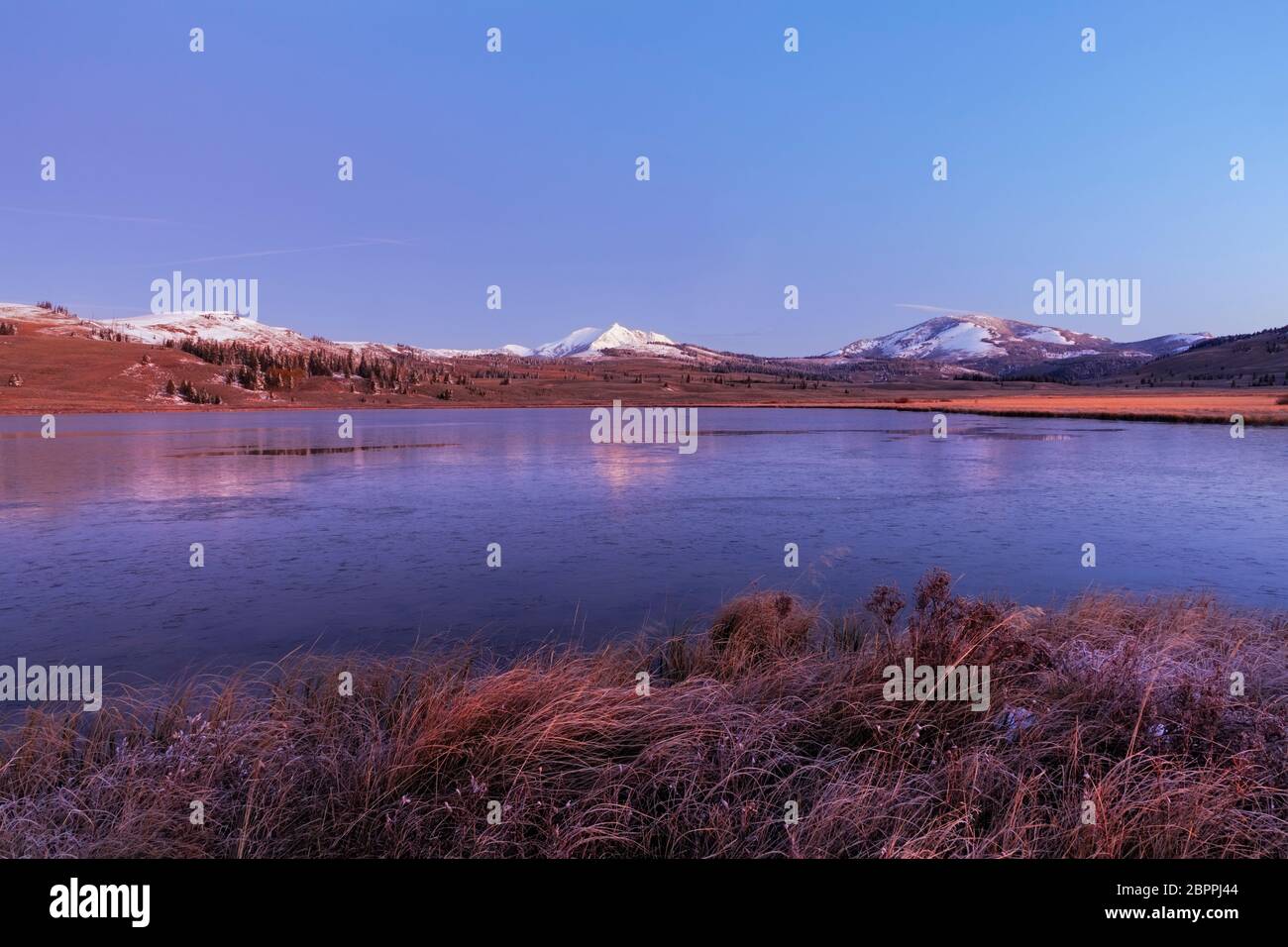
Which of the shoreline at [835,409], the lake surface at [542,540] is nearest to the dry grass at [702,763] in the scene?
the lake surface at [542,540]

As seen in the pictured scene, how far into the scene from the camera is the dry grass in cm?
417

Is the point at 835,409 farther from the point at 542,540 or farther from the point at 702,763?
the point at 702,763

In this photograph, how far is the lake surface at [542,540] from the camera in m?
10.1

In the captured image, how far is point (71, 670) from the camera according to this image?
25.9 ft

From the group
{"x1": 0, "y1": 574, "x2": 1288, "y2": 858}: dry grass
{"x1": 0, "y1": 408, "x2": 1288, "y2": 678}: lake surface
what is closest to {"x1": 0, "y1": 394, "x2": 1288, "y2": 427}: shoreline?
{"x1": 0, "y1": 408, "x2": 1288, "y2": 678}: lake surface

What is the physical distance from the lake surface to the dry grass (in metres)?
2.93

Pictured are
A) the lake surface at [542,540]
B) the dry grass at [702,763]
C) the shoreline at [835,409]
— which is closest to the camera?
the dry grass at [702,763]

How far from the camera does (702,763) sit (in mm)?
4996

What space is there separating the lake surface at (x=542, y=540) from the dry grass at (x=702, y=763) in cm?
293

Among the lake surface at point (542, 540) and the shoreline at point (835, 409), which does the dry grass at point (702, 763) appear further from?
the shoreline at point (835, 409)

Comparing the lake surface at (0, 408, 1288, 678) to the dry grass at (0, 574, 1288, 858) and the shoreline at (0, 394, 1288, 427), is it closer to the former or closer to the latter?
the dry grass at (0, 574, 1288, 858)

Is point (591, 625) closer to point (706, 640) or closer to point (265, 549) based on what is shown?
point (706, 640)
